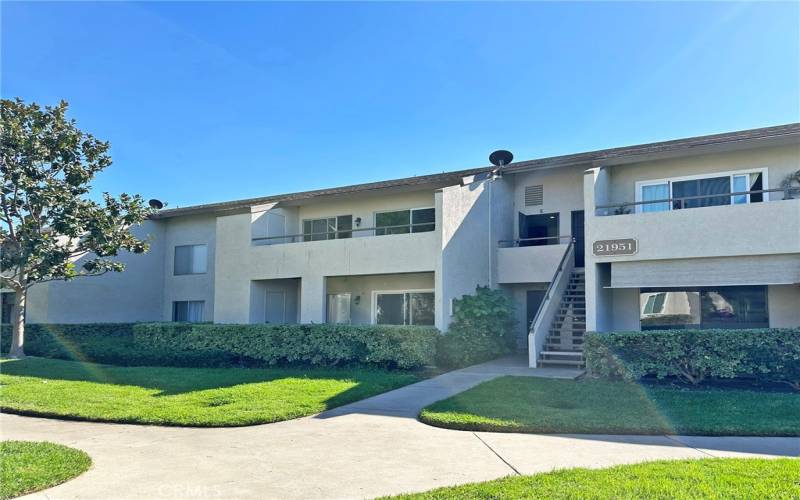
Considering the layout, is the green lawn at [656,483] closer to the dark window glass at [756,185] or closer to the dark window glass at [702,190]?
the dark window glass at [702,190]

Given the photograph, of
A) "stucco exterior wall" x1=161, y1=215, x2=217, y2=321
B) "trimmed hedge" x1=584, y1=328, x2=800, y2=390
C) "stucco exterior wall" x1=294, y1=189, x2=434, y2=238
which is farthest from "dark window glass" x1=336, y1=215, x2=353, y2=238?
"trimmed hedge" x1=584, y1=328, x2=800, y2=390

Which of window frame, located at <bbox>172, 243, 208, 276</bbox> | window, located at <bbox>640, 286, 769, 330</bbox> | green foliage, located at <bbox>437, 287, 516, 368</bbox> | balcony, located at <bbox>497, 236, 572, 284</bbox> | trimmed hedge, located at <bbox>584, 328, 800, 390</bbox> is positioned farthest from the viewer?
window frame, located at <bbox>172, 243, 208, 276</bbox>

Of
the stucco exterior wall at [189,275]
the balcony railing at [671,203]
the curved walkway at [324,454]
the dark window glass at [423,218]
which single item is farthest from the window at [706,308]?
the stucco exterior wall at [189,275]

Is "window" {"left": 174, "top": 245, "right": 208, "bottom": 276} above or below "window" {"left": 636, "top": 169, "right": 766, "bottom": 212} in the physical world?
below

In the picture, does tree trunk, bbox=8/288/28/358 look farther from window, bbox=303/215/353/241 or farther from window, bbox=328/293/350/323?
window, bbox=328/293/350/323

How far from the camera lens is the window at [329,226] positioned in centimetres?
2116

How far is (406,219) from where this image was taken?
65.5 ft

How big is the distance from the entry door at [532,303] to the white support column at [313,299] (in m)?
6.87

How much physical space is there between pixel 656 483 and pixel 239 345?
1357 cm

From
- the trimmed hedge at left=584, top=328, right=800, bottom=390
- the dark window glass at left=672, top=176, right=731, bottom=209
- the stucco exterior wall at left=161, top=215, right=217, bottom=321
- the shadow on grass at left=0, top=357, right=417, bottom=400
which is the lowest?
the shadow on grass at left=0, top=357, right=417, bottom=400

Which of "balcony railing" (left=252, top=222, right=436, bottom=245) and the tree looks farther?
"balcony railing" (left=252, top=222, right=436, bottom=245)

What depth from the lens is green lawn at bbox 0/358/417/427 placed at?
9.56 meters

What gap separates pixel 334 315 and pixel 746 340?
13.0 m

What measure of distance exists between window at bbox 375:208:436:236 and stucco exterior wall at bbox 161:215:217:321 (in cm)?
754
